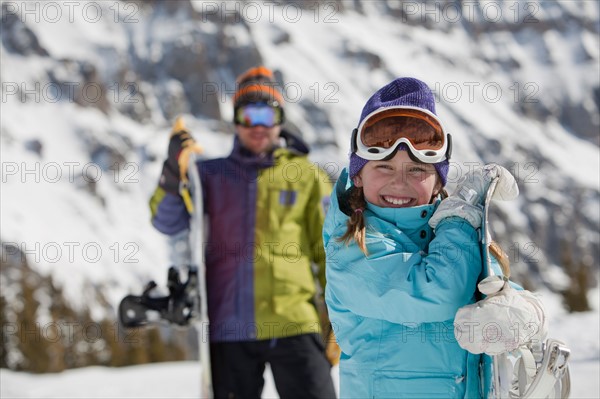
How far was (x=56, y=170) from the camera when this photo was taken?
92.4 metres

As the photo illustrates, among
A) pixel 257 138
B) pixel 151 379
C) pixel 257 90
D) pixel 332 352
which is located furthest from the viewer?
pixel 151 379

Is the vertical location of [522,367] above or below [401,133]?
below

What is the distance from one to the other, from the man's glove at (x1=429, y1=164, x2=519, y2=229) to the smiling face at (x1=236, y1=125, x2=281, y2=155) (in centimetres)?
A: 201

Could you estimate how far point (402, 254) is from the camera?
2.18 m

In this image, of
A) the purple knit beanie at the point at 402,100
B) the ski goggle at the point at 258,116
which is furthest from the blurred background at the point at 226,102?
the purple knit beanie at the point at 402,100

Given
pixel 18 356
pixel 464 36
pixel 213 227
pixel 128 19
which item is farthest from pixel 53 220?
pixel 464 36

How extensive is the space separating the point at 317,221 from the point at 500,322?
2110mm

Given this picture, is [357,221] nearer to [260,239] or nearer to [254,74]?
[260,239]

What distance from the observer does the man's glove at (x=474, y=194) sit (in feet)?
7.12

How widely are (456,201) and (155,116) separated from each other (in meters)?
119

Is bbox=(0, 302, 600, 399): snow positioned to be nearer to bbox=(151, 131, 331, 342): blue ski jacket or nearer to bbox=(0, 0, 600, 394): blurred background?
bbox=(151, 131, 331, 342): blue ski jacket

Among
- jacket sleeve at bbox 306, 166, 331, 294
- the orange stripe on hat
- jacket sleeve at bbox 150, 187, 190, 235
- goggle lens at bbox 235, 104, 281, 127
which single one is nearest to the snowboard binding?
jacket sleeve at bbox 150, 187, 190, 235

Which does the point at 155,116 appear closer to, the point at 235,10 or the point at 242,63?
the point at 242,63

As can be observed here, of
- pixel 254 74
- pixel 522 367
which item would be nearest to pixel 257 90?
pixel 254 74
